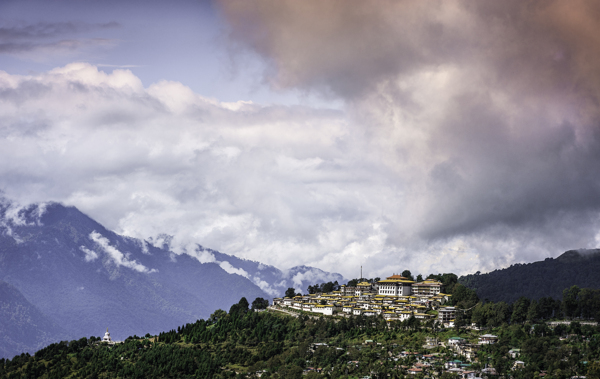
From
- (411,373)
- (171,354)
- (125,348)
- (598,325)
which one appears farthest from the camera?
(125,348)

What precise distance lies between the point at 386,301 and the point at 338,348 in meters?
26.6

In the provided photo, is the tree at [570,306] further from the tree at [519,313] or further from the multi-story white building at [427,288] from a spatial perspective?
the multi-story white building at [427,288]

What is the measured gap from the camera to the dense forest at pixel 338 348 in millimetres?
96500

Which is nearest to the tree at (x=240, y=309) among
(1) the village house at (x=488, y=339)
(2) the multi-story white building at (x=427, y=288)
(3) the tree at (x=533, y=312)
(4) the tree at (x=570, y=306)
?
(2) the multi-story white building at (x=427, y=288)

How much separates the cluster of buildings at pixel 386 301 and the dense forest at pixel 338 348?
4185 mm

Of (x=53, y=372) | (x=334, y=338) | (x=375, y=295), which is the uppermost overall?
(x=375, y=295)

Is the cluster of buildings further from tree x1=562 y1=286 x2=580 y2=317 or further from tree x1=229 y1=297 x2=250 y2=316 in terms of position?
tree x1=562 y1=286 x2=580 y2=317

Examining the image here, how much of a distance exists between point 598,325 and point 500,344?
1825 centimetres

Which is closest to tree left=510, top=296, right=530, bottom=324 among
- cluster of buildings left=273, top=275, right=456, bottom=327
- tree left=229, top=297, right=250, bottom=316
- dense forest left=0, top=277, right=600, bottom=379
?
dense forest left=0, top=277, right=600, bottom=379

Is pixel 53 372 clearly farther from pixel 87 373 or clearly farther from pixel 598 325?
pixel 598 325

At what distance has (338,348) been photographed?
373ft

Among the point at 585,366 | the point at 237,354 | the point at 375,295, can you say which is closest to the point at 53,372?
the point at 237,354

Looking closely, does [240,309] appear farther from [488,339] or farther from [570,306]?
[570,306]

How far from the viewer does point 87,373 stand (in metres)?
130
